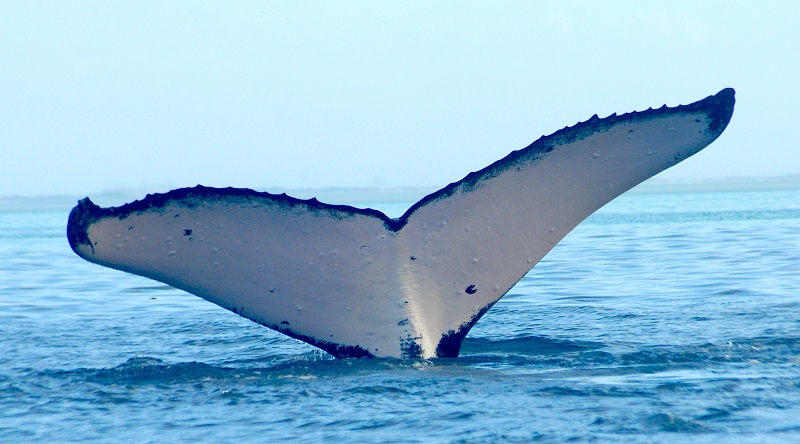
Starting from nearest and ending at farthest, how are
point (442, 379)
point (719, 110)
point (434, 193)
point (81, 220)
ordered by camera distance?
point (81, 220), point (719, 110), point (434, 193), point (442, 379)

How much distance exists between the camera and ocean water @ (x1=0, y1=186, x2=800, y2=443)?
3.90 m

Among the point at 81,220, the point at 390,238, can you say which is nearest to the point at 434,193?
the point at 390,238

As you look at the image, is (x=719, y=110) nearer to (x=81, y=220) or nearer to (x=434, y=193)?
(x=434, y=193)

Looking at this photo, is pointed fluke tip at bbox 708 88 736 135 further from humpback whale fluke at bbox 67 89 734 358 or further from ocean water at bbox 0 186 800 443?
ocean water at bbox 0 186 800 443

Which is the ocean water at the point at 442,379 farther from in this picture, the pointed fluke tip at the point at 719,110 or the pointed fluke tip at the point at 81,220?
the pointed fluke tip at the point at 719,110

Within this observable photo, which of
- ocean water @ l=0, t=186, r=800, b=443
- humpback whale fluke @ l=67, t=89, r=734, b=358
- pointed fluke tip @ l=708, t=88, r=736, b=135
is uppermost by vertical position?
pointed fluke tip @ l=708, t=88, r=736, b=135

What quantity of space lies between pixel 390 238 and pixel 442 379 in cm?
87

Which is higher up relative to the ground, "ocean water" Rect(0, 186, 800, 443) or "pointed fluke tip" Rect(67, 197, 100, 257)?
"pointed fluke tip" Rect(67, 197, 100, 257)

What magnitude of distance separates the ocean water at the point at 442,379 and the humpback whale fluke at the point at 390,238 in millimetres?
382

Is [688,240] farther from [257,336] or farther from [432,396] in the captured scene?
[432,396]

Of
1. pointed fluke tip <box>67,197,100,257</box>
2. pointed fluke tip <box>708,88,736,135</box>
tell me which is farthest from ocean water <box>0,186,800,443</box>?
pointed fluke tip <box>708,88,736,135</box>

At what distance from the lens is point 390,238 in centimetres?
417

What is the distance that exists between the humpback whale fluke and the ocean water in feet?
1.25

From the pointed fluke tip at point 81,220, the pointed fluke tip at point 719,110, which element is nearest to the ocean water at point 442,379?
the pointed fluke tip at point 81,220
